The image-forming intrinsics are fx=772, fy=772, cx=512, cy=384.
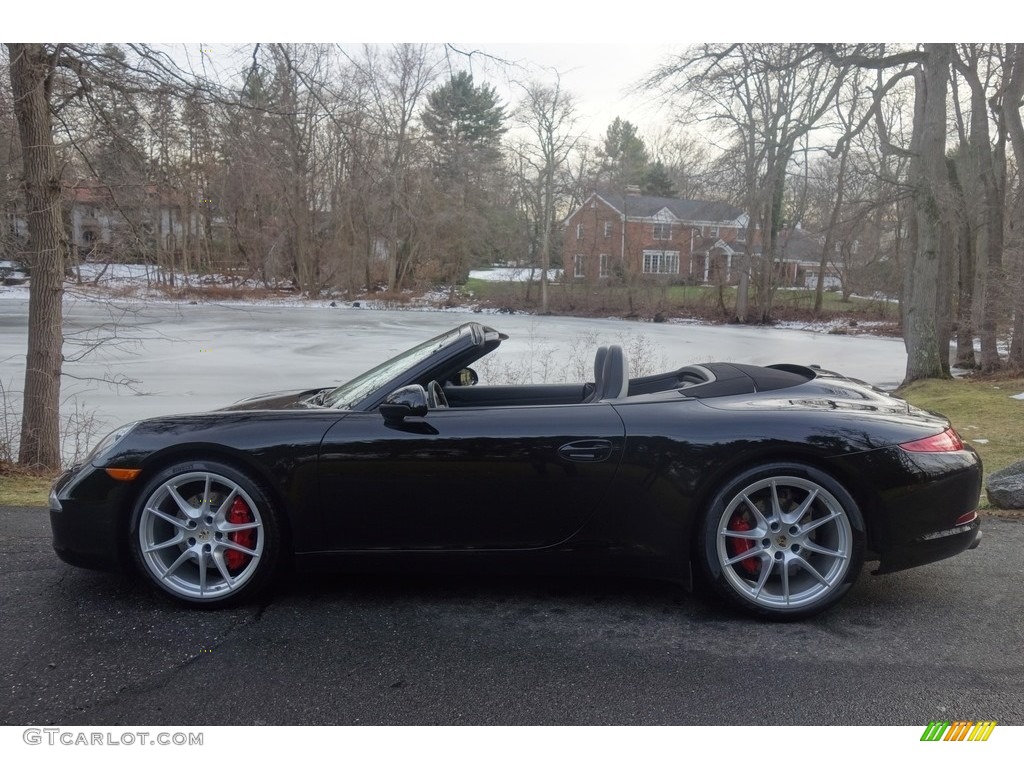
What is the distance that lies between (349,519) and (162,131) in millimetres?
5824

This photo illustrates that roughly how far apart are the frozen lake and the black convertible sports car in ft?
16.8

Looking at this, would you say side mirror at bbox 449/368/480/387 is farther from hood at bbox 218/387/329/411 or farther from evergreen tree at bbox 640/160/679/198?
evergreen tree at bbox 640/160/679/198

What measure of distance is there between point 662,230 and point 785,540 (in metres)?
49.1

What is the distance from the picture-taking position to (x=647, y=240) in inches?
1971

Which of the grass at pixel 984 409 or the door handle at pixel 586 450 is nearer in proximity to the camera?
the door handle at pixel 586 450

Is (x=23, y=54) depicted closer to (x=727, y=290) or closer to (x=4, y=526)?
(x=4, y=526)

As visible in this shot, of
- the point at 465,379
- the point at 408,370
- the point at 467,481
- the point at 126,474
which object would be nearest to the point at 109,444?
the point at 126,474

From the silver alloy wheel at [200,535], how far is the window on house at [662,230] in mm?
48926

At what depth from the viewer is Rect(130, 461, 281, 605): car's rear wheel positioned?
328 centimetres

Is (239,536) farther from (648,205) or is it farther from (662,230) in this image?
(648,205)

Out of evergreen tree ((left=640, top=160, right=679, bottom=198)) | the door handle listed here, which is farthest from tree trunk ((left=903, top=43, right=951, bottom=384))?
evergreen tree ((left=640, top=160, right=679, bottom=198))

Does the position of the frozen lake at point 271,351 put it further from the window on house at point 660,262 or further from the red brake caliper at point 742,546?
the window on house at point 660,262

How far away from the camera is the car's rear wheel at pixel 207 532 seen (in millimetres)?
3279
